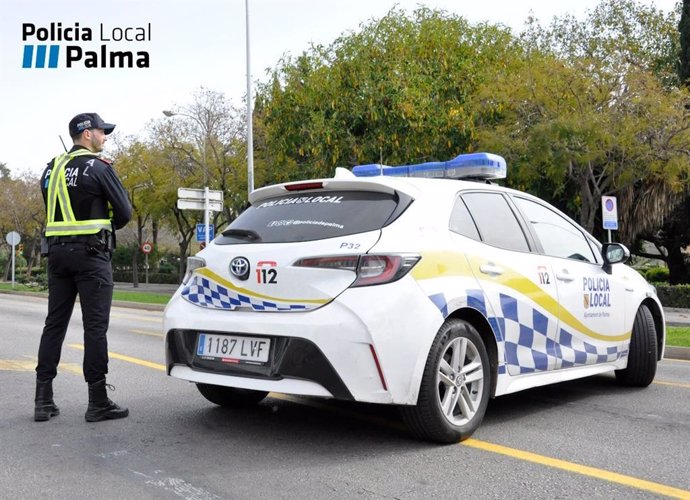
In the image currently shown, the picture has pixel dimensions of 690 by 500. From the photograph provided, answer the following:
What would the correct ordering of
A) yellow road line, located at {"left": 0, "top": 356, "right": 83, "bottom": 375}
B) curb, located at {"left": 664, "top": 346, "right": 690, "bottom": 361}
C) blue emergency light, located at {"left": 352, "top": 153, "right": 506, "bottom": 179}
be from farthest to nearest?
curb, located at {"left": 664, "top": 346, "right": 690, "bottom": 361} → yellow road line, located at {"left": 0, "top": 356, "right": 83, "bottom": 375} → blue emergency light, located at {"left": 352, "top": 153, "right": 506, "bottom": 179}

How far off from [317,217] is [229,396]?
5.19 feet

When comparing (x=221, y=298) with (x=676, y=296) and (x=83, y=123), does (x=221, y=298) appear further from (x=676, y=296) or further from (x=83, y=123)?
(x=676, y=296)

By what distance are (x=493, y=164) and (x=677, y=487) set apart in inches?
104

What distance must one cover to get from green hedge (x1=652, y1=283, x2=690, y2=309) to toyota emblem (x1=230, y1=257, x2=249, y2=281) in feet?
66.8

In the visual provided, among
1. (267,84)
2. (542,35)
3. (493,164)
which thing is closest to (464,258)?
(493,164)

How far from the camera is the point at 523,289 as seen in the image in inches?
198

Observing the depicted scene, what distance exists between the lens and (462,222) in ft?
15.9

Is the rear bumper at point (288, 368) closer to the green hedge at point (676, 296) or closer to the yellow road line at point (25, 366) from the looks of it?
the yellow road line at point (25, 366)

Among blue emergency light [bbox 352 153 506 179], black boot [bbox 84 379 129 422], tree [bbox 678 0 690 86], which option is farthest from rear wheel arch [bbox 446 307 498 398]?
tree [bbox 678 0 690 86]

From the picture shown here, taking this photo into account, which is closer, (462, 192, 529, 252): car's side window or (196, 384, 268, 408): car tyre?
(462, 192, 529, 252): car's side window

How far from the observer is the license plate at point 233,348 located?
431 cm

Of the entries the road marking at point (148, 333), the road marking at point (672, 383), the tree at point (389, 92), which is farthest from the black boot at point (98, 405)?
the tree at point (389, 92)

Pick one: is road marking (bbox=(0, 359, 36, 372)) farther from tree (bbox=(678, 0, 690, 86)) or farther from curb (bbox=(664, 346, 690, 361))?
tree (bbox=(678, 0, 690, 86))

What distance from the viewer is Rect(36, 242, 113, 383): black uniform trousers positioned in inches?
194
